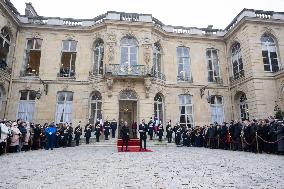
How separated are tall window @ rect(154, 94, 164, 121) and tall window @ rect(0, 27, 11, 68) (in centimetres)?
1154

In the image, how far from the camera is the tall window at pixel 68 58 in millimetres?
18547

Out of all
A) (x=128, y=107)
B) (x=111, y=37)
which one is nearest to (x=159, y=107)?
(x=128, y=107)

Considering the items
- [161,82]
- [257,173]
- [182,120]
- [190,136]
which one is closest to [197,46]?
[161,82]

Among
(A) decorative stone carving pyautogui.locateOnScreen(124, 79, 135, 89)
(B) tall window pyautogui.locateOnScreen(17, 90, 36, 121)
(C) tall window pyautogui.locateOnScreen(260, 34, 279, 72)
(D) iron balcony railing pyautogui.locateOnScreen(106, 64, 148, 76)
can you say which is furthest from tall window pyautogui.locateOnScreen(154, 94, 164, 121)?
(B) tall window pyautogui.locateOnScreen(17, 90, 36, 121)

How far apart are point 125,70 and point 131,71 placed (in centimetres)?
45

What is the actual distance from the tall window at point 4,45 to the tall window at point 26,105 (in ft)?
8.68

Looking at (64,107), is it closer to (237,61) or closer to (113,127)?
(113,127)

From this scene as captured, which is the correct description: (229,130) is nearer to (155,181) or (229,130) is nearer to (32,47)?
(155,181)

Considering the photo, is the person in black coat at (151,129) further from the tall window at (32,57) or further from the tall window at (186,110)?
the tall window at (32,57)

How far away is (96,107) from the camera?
17609mm

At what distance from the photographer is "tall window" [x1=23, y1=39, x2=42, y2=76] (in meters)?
18.3

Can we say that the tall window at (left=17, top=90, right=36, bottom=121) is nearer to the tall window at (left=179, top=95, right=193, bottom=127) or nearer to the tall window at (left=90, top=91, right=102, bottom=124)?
the tall window at (left=90, top=91, right=102, bottom=124)

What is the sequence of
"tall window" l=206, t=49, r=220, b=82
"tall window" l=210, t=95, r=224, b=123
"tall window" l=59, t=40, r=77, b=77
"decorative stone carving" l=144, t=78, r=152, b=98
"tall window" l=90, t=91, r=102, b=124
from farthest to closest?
"tall window" l=206, t=49, r=220, b=82
"tall window" l=210, t=95, r=224, b=123
"tall window" l=59, t=40, r=77, b=77
"tall window" l=90, t=91, r=102, b=124
"decorative stone carving" l=144, t=78, r=152, b=98

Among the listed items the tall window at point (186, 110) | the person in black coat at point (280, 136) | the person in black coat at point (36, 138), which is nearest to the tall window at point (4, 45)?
the person in black coat at point (36, 138)
